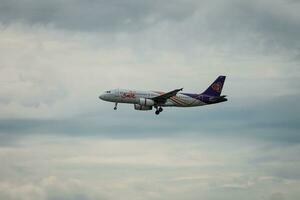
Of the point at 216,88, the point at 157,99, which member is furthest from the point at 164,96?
the point at 216,88

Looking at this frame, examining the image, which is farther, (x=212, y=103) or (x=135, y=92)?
(x=212, y=103)

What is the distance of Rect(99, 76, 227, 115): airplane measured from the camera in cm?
14500

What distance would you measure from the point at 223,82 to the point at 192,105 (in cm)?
1187

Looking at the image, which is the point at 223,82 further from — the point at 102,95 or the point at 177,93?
the point at 102,95

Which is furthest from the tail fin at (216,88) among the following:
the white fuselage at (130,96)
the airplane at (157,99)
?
the white fuselage at (130,96)

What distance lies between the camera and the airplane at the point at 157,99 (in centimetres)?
14500

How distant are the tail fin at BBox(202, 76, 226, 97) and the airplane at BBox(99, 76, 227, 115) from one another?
5.79 ft

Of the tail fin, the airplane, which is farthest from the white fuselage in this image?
the tail fin

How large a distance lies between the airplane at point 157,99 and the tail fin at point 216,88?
5.79 feet

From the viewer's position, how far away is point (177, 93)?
504ft

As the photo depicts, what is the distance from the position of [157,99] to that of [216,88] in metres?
21.1

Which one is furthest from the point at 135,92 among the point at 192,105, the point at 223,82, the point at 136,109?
the point at 223,82

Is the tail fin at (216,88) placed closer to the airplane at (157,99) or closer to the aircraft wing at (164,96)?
the airplane at (157,99)

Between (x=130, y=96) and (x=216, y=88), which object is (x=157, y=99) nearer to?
(x=130, y=96)
